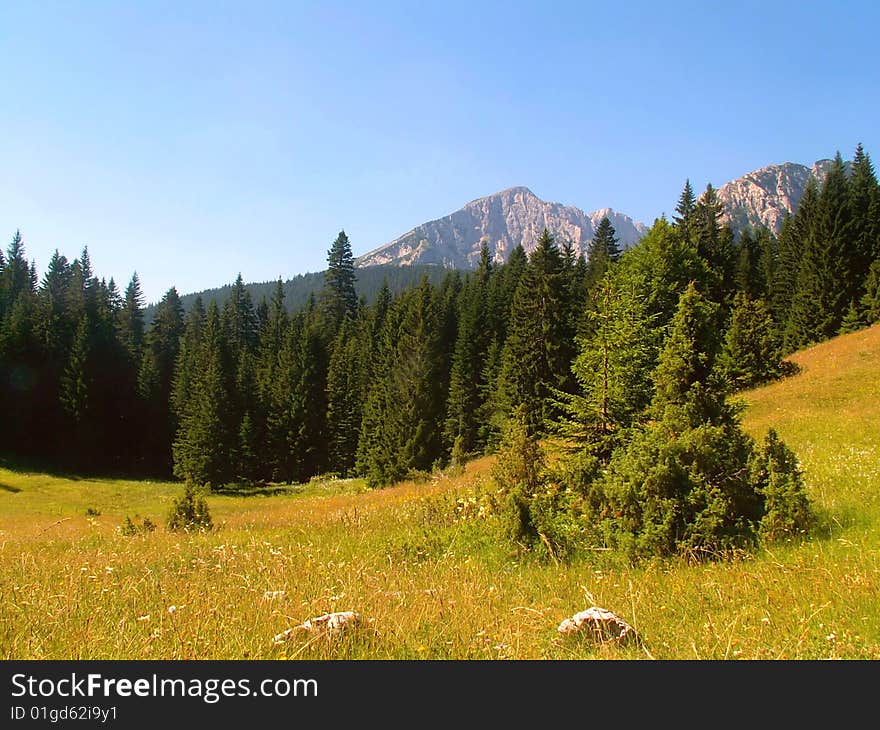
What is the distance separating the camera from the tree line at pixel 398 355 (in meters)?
36.8

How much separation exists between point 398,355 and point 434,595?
43284mm

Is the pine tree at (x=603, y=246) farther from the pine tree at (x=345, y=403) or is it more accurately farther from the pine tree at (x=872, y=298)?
the pine tree at (x=345, y=403)

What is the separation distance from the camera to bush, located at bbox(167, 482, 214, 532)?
12320mm

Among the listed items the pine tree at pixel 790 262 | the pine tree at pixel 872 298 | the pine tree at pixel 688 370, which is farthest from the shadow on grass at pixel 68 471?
the pine tree at pixel 790 262

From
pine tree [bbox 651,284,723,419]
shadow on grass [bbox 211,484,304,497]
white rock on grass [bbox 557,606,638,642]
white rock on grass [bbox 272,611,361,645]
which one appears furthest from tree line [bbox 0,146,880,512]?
white rock on grass [bbox 272,611,361,645]

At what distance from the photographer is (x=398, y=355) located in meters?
Answer: 47.8

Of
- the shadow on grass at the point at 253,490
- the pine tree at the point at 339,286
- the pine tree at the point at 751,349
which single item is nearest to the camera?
the pine tree at the point at 751,349

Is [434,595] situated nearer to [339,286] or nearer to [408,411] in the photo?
[408,411]

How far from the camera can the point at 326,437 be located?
189 feet

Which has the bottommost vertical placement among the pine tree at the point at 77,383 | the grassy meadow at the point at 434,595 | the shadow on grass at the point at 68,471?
the shadow on grass at the point at 68,471

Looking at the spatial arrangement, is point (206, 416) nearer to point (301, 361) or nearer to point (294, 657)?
point (301, 361)

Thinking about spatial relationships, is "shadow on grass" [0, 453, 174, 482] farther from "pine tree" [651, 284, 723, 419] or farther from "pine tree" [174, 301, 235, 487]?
"pine tree" [651, 284, 723, 419]

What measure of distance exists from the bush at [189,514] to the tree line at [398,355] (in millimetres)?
20380

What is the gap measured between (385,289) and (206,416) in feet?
113
